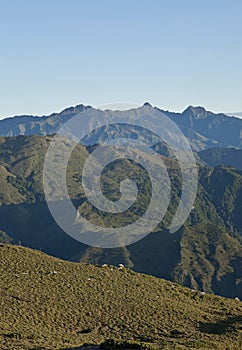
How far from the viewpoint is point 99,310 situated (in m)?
52.5

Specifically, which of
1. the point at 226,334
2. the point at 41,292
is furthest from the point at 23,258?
the point at 226,334

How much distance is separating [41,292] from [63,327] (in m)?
9.03

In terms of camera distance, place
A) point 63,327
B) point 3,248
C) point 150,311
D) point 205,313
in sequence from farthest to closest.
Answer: point 3,248 < point 205,313 < point 150,311 < point 63,327

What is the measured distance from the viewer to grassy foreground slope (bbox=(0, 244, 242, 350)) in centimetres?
4416

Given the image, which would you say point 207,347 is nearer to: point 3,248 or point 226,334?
point 226,334

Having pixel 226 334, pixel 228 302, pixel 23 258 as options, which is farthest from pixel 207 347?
pixel 23 258

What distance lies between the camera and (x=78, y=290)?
58.0 m

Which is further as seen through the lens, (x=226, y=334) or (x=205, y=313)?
(x=205, y=313)

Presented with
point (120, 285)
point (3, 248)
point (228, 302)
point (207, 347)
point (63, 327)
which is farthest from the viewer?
point (3, 248)

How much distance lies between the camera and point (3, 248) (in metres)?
71.9

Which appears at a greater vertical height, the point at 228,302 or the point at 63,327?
the point at 228,302

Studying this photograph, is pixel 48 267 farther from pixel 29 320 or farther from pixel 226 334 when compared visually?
pixel 226 334

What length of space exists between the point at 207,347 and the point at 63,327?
45.9 ft

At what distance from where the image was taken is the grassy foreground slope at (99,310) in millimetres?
44156
